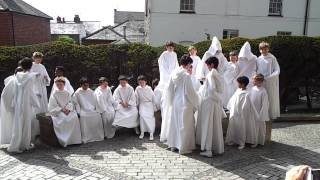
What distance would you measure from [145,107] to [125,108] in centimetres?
53

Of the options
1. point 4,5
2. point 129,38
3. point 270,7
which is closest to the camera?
point 4,5

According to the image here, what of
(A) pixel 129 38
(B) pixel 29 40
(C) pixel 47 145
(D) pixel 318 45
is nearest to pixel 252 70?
(D) pixel 318 45

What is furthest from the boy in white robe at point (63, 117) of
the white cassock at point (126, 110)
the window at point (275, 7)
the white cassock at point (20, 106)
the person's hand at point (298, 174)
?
the window at point (275, 7)

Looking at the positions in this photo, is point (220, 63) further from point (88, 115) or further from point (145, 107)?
point (88, 115)

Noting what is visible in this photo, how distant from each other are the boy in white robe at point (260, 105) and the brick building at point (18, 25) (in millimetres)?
21523

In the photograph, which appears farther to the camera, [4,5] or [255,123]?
[4,5]

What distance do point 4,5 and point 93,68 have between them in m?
15.9

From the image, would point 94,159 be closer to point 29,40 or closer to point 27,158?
point 27,158

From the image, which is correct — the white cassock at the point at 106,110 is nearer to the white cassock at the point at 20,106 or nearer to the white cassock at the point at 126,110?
the white cassock at the point at 126,110

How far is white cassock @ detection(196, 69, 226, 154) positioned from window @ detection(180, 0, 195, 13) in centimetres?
1933

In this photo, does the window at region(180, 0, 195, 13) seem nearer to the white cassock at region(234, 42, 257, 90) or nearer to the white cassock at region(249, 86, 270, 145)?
the white cassock at region(234, 42, 257, 90)

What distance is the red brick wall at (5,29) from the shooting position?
85.7 feet

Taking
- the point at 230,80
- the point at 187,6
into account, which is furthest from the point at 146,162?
the point at 187,6

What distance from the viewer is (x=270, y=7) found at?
Result: 2817cm
